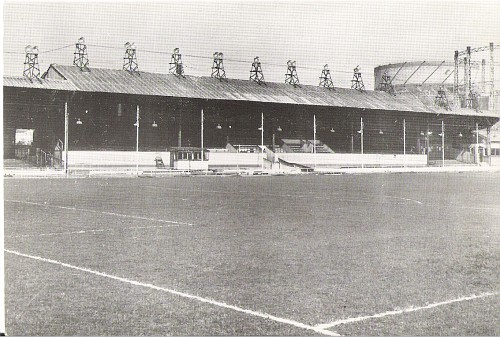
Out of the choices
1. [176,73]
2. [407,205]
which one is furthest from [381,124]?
[407,205]

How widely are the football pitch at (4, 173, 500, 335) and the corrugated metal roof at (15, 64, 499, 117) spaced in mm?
45395

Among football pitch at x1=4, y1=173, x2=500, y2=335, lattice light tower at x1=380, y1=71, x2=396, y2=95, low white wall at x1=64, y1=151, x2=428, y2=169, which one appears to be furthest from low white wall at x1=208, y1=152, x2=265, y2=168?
football pitch at x1=4, y1=173, x2=500, y2=335

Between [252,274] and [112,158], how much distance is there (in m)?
52.2

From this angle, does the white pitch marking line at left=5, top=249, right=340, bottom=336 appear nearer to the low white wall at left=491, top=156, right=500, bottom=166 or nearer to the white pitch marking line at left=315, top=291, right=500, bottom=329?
the white pitch marking line at left=315, top=291, right=500, bottom=329

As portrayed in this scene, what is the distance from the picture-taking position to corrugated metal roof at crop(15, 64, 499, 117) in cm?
6022

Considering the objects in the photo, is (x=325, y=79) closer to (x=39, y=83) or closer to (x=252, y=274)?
(x=39, y=83)

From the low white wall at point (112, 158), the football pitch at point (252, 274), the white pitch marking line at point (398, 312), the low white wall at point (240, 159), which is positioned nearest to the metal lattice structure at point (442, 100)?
the low white wall at point (240, 159)

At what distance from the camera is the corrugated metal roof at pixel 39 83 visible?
53.5m

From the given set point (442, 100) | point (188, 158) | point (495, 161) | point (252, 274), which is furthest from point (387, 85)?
point (252, 274)

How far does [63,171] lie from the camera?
165 ft

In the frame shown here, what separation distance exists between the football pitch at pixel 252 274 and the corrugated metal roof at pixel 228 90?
45.4m

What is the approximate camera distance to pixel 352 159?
74625mm

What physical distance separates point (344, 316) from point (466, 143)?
9009cm

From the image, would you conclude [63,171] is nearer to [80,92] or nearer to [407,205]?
[80,92]
